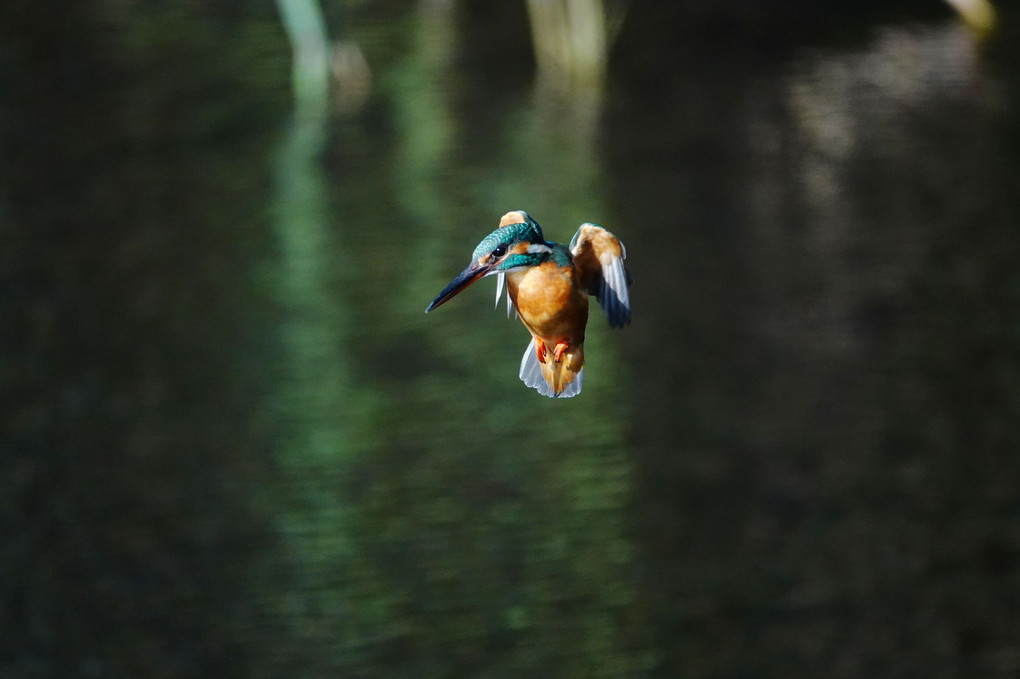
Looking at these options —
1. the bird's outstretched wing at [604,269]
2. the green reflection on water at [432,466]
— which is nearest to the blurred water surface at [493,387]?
the green reflection on water at [432,466]

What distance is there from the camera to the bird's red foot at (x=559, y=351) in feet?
2.15

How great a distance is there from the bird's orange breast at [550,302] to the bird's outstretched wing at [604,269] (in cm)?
2

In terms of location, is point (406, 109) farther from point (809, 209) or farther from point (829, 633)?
point (829, 633)

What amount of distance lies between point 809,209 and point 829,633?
4210 mm

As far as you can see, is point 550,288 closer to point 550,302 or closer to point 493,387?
point 550,302

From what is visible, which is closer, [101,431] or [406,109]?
[101,431]

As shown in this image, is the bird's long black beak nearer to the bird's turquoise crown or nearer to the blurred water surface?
the bird's turquoise crown

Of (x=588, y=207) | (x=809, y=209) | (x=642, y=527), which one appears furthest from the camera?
(x=809, y=209)

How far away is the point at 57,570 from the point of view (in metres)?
5.77

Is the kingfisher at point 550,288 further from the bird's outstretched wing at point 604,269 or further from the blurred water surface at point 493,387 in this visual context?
the blurred water surface at point 493,387

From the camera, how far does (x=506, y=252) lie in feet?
2.10

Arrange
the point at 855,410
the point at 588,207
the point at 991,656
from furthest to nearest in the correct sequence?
1. the point at 588,207
2. the point at 855,410
3. the point at 991,656

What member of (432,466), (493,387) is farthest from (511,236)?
(493,387)

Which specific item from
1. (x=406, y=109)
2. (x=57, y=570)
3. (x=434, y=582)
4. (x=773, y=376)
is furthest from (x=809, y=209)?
(x=57, y=570)
